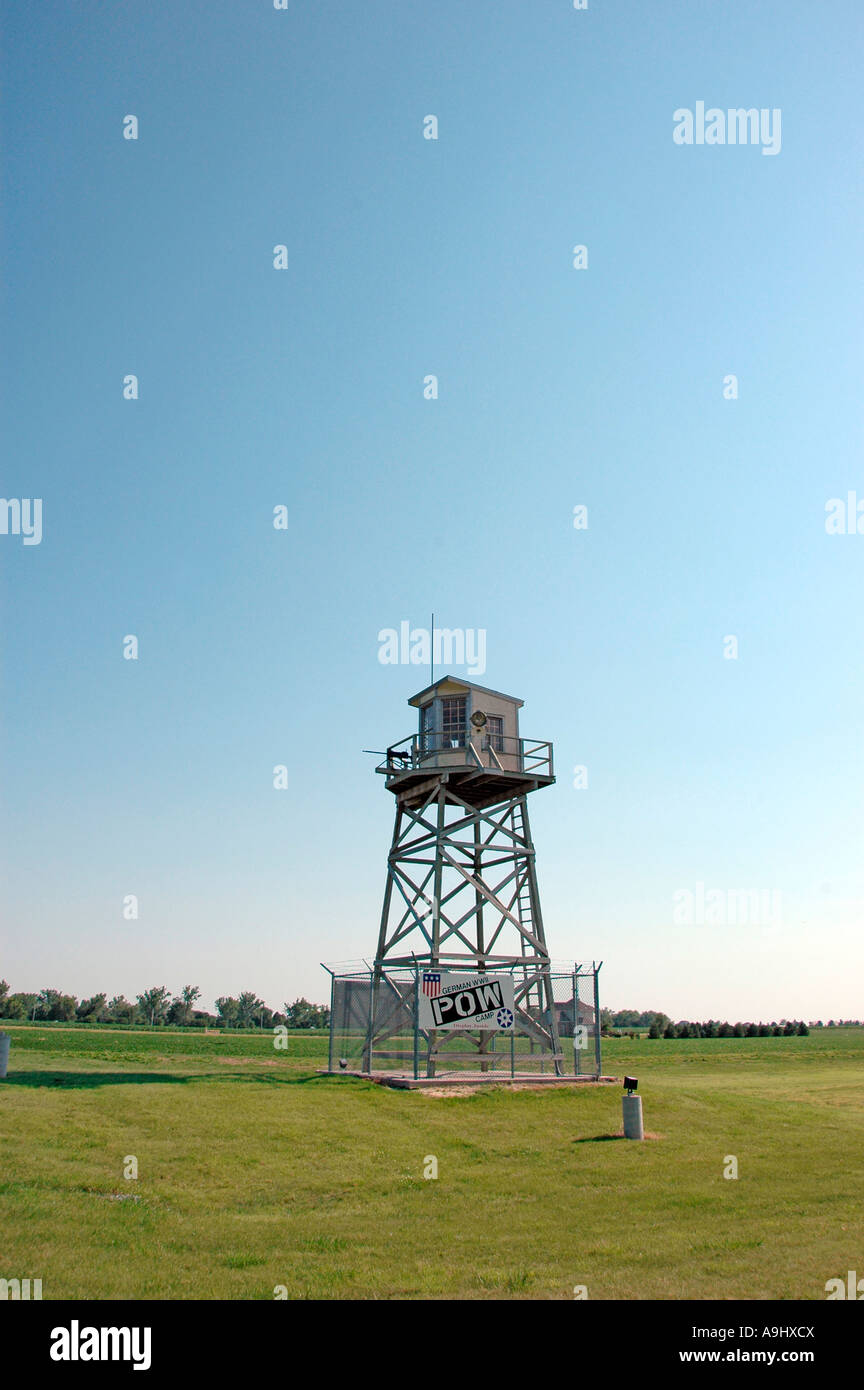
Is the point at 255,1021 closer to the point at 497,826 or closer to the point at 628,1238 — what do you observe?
the point at 497,826

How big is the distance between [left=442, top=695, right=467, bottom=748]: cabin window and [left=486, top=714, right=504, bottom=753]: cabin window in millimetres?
970

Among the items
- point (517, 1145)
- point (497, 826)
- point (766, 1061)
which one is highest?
point (497, 826)

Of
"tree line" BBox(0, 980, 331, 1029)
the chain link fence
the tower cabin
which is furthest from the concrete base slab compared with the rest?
"tree line" BBox(0, 980, 331, 1029)

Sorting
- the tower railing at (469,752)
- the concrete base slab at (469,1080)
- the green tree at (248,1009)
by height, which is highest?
the tower railing at (469,752)

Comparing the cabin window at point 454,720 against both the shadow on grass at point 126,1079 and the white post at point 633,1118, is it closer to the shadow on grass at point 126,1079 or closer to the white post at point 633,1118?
the shadow on grass at point 126,1079

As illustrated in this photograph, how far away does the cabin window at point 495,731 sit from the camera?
110 feet

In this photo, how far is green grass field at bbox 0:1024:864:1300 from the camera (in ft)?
32.3

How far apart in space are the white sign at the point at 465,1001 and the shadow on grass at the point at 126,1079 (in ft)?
12.1

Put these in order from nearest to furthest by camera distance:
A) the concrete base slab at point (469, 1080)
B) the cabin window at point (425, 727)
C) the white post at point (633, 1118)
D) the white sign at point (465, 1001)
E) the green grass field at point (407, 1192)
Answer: the green grass field at point (407, 1192) < the white post at point (633, 1118) < the concrete base slab at point (469, 1080) < the white sign at point (465, 1001) < the cabin window at point (425, 727)

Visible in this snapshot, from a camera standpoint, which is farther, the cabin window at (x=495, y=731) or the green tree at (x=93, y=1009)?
the green tree at (x=93, y=1009)

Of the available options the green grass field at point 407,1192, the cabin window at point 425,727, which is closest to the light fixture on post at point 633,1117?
the green grass field at point 407,1192

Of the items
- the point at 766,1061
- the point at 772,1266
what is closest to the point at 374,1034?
the point at 772,1266
